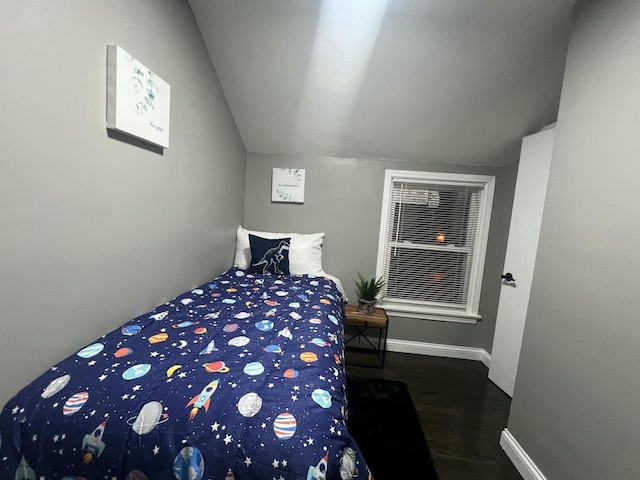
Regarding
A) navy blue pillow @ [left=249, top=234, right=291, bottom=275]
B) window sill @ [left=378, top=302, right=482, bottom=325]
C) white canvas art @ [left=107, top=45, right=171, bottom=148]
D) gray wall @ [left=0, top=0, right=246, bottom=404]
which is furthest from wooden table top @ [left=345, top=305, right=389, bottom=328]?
white canvas art @ [left=107, top=45, right=171, bottom=148]

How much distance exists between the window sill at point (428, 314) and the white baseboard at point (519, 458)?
115 centimetres

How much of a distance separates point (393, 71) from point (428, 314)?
2175mm

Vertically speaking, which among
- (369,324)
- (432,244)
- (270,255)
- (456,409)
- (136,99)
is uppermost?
(136,99)

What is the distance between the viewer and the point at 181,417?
771mm

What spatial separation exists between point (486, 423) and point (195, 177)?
263 cm

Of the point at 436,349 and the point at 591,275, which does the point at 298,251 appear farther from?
the point at 591,275

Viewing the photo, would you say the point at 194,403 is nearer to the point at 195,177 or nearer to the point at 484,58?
the point at 195,177

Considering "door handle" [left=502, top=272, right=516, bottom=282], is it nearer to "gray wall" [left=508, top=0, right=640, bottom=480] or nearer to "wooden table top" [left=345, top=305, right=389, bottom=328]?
"gray wall" [left=508, top=0, right=640, bottom=480]

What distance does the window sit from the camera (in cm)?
267

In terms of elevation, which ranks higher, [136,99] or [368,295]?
[136,99]

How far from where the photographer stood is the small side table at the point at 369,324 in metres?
2.39

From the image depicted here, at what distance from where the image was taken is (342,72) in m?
1.98

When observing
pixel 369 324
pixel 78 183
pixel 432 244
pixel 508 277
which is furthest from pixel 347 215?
pixel 78 183

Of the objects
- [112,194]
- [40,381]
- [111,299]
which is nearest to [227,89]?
[112,194]
